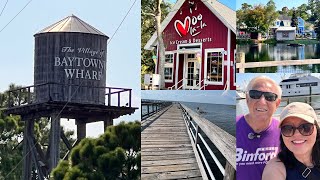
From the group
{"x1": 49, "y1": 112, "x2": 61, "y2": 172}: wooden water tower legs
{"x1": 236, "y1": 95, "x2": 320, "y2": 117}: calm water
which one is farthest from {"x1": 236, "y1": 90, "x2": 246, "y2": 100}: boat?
{"x1": 49, "y1": 112, "x2": 61, "y2": 172}: wooden water tower legs

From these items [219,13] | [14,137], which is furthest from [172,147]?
[14,137]

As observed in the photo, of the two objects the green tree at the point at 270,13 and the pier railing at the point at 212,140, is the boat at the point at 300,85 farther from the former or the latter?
the pier railing at the point at 212,140

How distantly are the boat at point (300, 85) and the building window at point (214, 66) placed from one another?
857 mm

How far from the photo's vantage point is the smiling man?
7578 millimetres

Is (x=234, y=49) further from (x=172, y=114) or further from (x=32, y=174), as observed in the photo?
(x=32, y=174)

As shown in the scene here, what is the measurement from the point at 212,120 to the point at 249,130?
0.67m

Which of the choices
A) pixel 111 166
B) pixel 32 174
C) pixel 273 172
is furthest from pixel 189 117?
pixel 32 174

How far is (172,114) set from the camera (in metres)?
8.84

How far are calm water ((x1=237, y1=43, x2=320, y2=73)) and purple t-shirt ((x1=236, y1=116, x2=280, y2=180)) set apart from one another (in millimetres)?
607

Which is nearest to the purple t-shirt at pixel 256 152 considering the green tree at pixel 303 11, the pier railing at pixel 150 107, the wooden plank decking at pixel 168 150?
the wooden plank decking at pixel 168 150

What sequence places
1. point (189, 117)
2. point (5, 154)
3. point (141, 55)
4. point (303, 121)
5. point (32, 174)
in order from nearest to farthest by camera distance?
point (303, 121), point (189, 117), point (141, 55), point (32, 174), point (5, 154)

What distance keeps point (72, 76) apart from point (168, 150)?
382 inches

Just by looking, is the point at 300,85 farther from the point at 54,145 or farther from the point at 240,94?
the point at 54,145

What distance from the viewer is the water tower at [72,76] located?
18.0 meters
